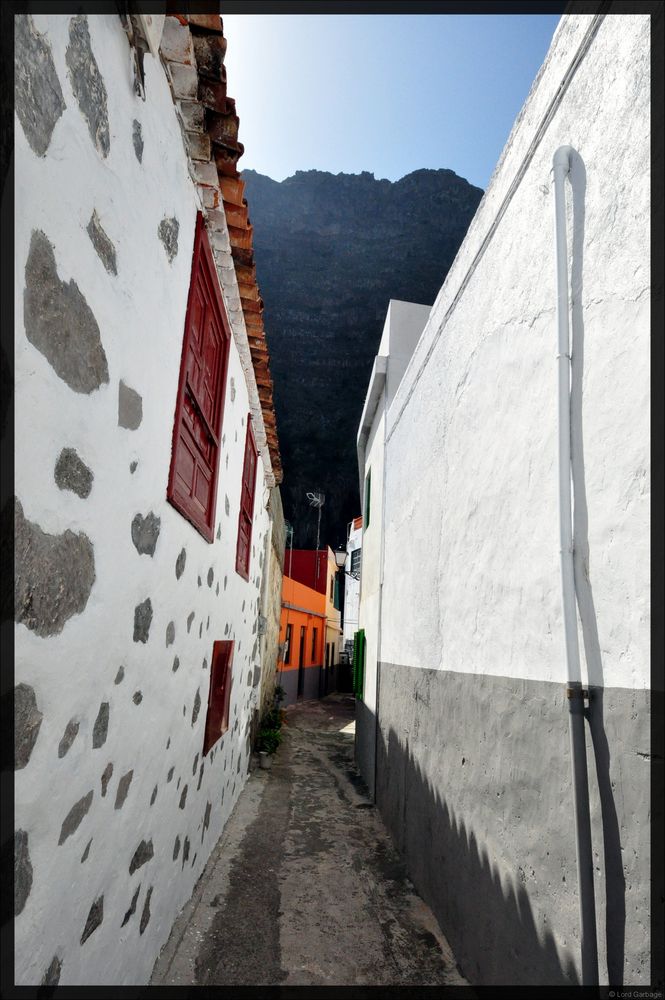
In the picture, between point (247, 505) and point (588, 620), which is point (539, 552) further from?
point (247, 505)

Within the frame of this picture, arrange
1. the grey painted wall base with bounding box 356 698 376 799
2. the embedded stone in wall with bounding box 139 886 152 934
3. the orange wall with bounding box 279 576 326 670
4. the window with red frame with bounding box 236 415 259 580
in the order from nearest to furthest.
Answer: the embedded stone in wall with bounding box 139 886 152 934 < the window with red frame with bounding box 236 415 259 580 < the grey painted wall base with bounding box 356 698 376 799 < the orange wall with bounding box 279 576 326 670

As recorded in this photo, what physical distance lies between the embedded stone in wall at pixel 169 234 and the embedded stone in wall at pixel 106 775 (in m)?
2.12

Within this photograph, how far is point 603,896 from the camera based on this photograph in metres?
2.01

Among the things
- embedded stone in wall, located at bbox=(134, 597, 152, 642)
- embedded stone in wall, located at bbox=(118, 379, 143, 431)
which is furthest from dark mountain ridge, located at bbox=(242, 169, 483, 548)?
embedded stone in wall, located at bbox=(118, 379, 143, 431)

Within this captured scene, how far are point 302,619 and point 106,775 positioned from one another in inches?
658

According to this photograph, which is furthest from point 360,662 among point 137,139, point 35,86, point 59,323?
point 35,86

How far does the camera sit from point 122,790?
231 cm

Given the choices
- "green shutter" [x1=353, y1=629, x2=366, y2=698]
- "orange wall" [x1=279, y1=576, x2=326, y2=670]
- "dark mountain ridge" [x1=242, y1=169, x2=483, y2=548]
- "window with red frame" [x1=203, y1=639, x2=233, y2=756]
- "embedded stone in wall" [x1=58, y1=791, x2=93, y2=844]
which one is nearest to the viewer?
"embedded stone in wall" [x1=58, y1=791, x2=93, y2=844]

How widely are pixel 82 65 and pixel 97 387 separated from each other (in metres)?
0.90

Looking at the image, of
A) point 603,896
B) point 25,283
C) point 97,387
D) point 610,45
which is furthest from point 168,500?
point 610,45

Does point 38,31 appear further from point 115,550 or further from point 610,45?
point 610,45

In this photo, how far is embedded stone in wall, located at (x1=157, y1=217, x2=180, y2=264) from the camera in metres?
2.54

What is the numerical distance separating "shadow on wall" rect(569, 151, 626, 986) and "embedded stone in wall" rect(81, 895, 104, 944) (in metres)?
1.73

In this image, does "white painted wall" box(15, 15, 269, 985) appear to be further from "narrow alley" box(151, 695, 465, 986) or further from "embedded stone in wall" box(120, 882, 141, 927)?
"narrow alley" box(151, 695, 465, 986)
